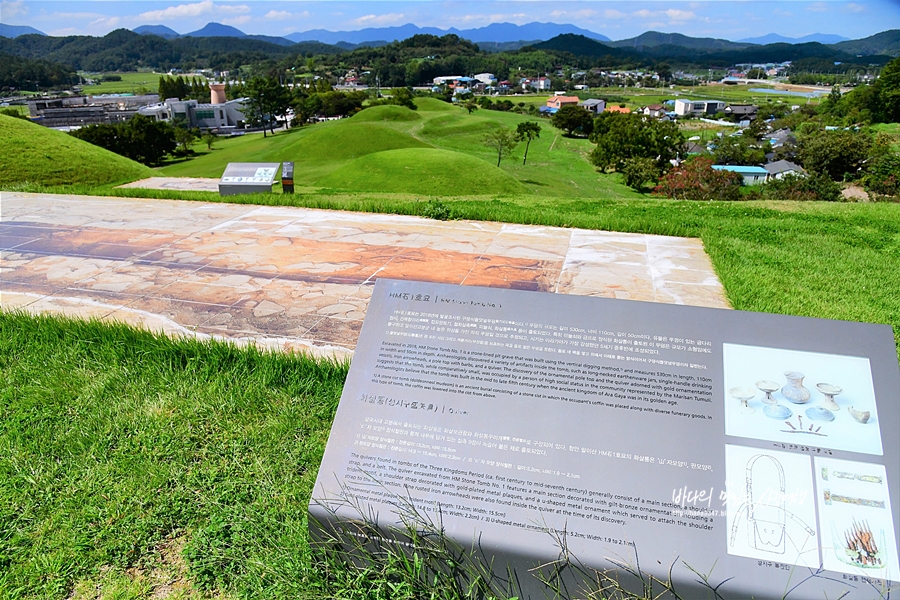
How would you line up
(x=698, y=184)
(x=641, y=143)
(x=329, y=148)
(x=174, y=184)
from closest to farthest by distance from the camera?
(x=174, y=184) → (x=698, y=184) → (x=329, y=148) → (x=641, y=143)

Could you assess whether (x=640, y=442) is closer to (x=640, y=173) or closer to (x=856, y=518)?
(x=856, y=518)

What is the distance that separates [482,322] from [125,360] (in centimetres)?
285

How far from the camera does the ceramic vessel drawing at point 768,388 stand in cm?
211

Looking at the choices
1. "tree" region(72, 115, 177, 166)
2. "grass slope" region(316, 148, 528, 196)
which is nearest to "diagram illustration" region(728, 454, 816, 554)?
"grass slope" region(316, 148, 528, 196)

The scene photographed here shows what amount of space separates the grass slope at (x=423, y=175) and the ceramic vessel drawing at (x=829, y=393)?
21138 millimetres

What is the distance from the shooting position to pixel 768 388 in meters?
2.13

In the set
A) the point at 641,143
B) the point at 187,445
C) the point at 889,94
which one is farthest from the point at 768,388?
the point at 889,94

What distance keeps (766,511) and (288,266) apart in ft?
16.8

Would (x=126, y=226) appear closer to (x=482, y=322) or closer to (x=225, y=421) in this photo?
(x=225, y=421)

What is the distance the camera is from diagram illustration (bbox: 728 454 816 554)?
190 centimetres

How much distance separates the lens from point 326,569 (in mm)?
2291

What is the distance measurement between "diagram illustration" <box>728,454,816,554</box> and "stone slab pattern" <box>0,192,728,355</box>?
291 cm

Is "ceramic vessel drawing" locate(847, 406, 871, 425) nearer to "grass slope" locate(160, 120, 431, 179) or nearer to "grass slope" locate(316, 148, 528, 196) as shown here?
"grass slope" locate(316, 148, 528, 196)

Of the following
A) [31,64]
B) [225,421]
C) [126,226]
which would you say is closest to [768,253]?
[225,421]
